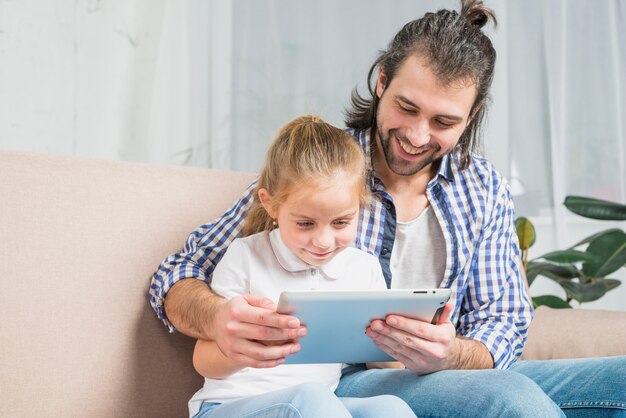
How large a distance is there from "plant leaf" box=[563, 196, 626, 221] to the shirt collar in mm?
1376

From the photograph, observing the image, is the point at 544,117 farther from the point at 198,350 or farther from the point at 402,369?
the point at 198,350

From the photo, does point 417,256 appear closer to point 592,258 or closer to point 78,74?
point 592,258

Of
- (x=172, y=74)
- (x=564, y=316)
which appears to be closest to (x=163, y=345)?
(x=564, y=316)

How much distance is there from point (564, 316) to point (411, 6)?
5.99 feet

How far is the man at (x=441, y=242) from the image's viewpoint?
124 cm

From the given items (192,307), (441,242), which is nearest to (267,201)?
(192,307)

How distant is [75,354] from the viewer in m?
1.31

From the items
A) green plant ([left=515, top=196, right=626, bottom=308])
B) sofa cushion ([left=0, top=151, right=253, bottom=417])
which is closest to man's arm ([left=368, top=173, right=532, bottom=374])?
sofa cushion ([left=0, top=151, right=253, bottom=417])

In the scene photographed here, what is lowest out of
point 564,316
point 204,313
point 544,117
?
point 564,316

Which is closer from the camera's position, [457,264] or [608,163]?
[457,264]

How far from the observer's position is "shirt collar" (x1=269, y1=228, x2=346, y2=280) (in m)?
1.28

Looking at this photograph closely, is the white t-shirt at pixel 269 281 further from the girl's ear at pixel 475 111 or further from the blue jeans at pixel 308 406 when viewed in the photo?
the girl's ear at pixel 475 111

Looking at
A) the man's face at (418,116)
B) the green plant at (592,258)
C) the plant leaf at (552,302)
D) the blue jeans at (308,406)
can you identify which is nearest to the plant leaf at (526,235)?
the green plant at (592,258)

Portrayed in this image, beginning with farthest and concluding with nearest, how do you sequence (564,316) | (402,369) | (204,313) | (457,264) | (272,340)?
(564,316) < (457,264) < (402,369) < (204,313) < (272,340)
